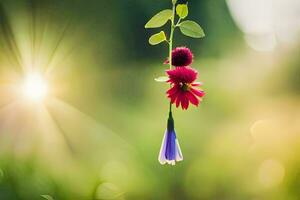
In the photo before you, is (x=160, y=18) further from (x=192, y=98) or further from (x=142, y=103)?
(x=142, y=103)

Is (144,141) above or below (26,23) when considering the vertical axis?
below

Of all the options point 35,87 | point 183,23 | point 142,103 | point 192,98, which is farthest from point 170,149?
point 142,103

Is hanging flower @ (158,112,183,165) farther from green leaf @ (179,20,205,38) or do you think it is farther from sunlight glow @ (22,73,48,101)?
sunlight glow @ (22,73,48,101)

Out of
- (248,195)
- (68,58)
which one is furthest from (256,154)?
(68,58)

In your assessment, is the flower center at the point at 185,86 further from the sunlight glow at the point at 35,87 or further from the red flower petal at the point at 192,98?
the sunlight glow at the point at 35,87

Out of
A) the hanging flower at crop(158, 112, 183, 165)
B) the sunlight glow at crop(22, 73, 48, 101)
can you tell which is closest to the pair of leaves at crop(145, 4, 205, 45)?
the hanging flower at crop(158, 112, 183, 165)

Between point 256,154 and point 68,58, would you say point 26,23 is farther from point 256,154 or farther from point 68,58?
point 256,154
